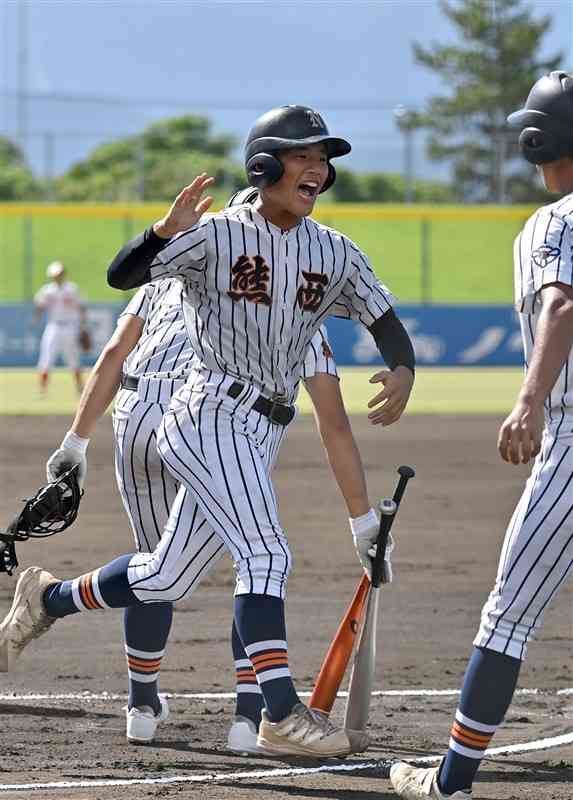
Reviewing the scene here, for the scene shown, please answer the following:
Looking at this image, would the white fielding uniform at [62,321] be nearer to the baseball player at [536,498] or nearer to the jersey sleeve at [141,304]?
the jersey sleeve at [141,304]

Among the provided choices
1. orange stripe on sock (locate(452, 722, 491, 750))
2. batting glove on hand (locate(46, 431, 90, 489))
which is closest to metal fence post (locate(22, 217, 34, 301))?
batting glove on hand (locate(46, 431, 90, 489))

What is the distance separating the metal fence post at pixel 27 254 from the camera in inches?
1444

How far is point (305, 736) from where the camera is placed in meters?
4.89

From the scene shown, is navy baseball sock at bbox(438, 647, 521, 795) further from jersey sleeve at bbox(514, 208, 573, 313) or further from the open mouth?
the open mouth

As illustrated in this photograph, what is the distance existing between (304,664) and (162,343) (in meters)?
1.93

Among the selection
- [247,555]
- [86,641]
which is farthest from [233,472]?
[86,641]

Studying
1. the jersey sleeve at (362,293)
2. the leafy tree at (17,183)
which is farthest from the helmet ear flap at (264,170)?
the leafy tree at (17,183)

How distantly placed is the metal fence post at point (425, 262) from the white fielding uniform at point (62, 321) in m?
13.1

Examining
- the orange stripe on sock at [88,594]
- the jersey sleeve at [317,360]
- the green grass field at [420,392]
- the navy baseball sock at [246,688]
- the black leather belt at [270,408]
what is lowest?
the green grass field at [420,392]

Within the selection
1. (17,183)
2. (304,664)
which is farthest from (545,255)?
(17,183)

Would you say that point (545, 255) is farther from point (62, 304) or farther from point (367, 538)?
point (62, 304)

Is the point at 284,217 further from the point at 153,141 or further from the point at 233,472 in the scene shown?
the point at 153,141

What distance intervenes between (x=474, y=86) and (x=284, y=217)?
55645 millimetres

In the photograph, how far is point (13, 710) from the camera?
6.12 meters
